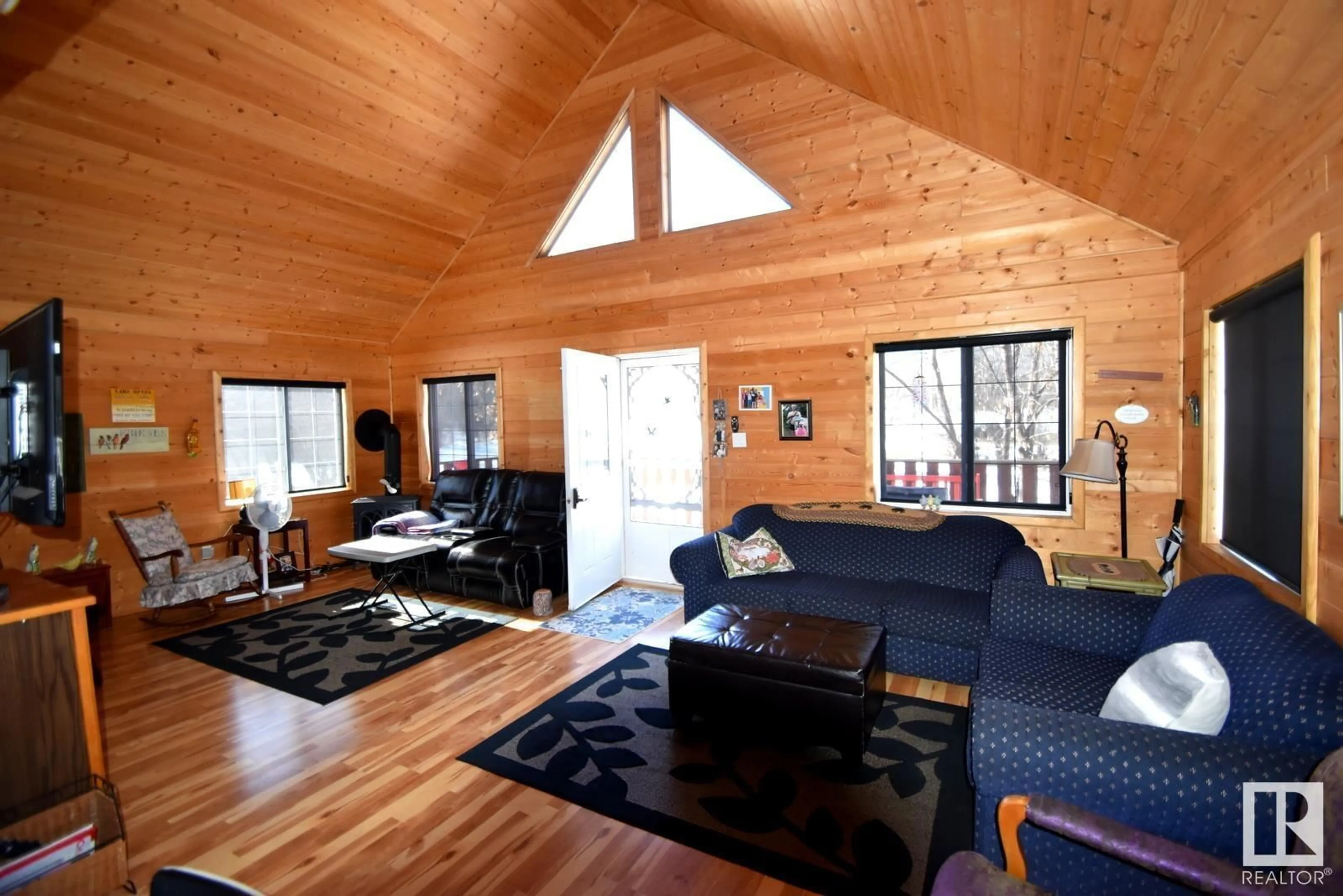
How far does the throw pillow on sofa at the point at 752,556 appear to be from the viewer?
412cm

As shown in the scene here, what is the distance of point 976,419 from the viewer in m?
4.44

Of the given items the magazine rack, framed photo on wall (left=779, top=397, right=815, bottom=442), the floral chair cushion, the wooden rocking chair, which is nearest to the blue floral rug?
framed photo on wall (left=779, top=397, right=815, bottom=442)

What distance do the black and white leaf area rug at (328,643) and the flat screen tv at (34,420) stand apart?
1695 millimetres

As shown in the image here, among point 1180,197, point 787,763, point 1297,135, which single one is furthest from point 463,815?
point 1180,197

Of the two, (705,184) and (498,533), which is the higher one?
(705,184)

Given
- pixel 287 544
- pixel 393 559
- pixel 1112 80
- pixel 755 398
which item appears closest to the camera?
pixel 1112 80

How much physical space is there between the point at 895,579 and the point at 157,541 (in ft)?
19.4

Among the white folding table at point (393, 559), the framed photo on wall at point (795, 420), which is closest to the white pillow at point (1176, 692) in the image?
the framed photo on wall at point (795, 420)

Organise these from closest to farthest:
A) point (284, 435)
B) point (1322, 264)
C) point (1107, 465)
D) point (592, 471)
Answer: point (1322, 264)
point (1107, 465)
point (592, 471)
point (284, 435)

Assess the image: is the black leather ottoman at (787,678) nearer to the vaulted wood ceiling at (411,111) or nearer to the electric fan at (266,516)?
the vaulted wood ceiling at (411,111)

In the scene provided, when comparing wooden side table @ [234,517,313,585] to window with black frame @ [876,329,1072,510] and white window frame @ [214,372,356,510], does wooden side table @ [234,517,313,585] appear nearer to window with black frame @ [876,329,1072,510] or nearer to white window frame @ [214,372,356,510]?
white window frame @ [214,372,356,510]

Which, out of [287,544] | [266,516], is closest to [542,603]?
[266,516]

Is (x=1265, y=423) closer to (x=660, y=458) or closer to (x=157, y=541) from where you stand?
(x=660, y=458)

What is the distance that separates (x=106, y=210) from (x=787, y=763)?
568 cm
